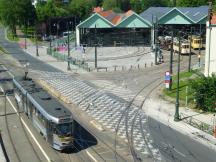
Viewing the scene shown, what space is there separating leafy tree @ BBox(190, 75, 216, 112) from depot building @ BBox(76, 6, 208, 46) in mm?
49364

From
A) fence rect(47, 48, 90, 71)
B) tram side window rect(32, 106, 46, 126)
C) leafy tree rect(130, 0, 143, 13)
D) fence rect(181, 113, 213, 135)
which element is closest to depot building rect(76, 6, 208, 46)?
fence rect(47, 48, 90, 71)

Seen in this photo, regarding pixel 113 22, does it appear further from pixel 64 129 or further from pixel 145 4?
pixel 64 129

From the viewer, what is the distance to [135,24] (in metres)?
102

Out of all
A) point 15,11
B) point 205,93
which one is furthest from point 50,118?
point 15,11

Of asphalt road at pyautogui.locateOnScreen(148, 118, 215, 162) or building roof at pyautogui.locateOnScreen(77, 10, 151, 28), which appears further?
building roof at pyautogui.locateOnScreen(77, 10, 151, 28)

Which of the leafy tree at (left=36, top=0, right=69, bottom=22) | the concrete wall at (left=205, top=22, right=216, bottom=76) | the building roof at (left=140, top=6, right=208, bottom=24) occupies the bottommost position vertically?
the concrete wall at (left=205, top=22, right=216, bottom=76)

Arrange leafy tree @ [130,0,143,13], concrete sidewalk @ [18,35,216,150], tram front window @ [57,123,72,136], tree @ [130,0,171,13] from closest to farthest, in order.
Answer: tram front window @ [57,123,72,136], concrete sidewalk @ [18,35,216,150], tree @ [130,0,171,13], leafy tree @ [130,0,143,13]

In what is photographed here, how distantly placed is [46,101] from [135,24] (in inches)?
2656

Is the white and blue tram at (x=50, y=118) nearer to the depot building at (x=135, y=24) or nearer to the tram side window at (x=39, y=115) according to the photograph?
the tram side window at (x=39, y=115)

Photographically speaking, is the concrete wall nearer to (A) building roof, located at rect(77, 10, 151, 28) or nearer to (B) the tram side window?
(B) the tram side window

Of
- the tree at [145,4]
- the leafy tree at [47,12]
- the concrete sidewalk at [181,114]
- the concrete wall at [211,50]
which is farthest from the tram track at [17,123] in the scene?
the tree at [145,4]

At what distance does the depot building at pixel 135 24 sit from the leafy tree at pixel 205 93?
162 feet

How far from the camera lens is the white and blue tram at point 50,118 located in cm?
3356

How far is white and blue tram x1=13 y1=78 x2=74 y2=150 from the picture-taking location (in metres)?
33.6
